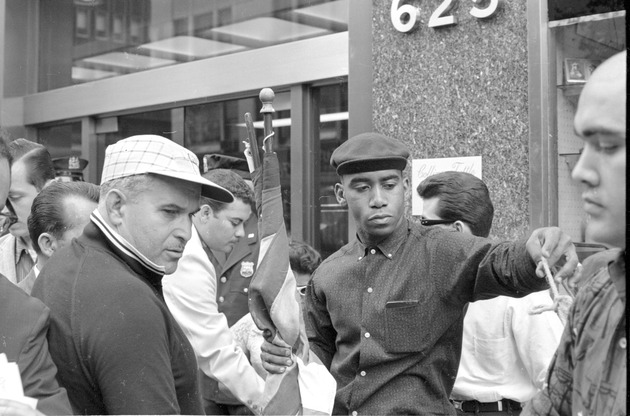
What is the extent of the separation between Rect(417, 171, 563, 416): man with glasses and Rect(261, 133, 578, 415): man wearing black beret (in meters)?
0.29

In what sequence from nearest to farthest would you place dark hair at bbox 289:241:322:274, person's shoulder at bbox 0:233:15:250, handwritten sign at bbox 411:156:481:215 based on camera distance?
person's shoulder at bbox 0:233:15:250 → handwritten sign at bbox 411:156:481:215 → dark hair at bbox 289:241:322:274

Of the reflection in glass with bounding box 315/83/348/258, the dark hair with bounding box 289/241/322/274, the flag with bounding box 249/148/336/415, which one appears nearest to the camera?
the flag with bounding box 249/148/336/415

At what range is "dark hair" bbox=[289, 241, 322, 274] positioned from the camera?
446 cm

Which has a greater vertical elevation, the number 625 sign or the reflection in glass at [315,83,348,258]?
the number 625 sign

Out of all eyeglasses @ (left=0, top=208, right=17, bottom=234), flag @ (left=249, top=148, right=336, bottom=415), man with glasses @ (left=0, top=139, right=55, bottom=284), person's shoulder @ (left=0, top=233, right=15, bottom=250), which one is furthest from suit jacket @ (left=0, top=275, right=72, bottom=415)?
person's shoulder @ (left=0, top=233, right=15, bottom=250)

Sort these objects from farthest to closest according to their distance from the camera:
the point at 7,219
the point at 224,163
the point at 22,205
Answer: the point at 224,163
the point at 22,205
the point at 7,219

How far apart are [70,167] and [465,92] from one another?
2.93 metres

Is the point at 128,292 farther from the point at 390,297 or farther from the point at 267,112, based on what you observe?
the point at 390,297

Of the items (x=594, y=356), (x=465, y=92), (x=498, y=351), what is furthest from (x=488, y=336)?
(x=594, y=356)

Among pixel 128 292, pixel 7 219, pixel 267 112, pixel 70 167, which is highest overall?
pixel 70 167

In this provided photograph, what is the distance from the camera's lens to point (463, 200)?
3.35 metres

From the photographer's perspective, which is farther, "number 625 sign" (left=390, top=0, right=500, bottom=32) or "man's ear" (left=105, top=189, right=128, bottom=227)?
"number 625 sign" (left=390, top=0, right=500, bottom=32)

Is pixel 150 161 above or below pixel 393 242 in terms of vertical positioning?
above

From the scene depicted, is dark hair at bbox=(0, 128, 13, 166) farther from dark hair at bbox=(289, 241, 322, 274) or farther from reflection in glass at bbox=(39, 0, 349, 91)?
reflection in glass at bbox=(39, 0, 349, 91)
